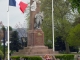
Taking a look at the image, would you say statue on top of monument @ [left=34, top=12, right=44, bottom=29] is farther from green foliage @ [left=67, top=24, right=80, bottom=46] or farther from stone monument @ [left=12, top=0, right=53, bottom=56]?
green foliage @ [left=67, top=24, right=80, bottom=46]

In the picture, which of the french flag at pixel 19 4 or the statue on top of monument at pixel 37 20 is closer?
the french flag at pixel 19 4

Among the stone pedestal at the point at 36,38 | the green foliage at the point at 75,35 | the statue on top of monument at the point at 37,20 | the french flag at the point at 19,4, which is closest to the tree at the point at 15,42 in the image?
the green foliage at the point at 75,35

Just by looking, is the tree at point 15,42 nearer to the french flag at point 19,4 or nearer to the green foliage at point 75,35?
the green foliage at point 75,35

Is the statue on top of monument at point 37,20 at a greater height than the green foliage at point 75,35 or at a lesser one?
greater

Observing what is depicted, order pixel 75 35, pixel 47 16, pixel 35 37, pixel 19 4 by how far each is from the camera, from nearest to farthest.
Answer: pixel 19 4 → pixel 35 37 → pixel 75 35 → pixel 47 16

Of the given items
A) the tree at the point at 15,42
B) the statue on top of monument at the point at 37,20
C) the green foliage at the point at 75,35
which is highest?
the statue on top of monument at the point at 37,20

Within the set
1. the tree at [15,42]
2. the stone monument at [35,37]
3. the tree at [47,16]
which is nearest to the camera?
the stone monument at [35,37]

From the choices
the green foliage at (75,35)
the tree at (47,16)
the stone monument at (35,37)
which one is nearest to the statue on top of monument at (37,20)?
the stone monument at (35,37)

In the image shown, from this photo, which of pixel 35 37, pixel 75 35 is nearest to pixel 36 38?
pixel 35 37

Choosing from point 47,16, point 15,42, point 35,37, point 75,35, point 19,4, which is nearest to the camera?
point 19,4

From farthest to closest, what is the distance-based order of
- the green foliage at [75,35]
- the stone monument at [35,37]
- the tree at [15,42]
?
the tree at [15,42] < the green foliage at [75,35] < the stone monument at [35,37]

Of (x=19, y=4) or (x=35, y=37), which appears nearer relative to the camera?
(x=19, y=4)

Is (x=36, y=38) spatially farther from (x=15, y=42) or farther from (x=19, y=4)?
(x=15, y=42)

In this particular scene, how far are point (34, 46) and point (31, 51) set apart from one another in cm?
89
